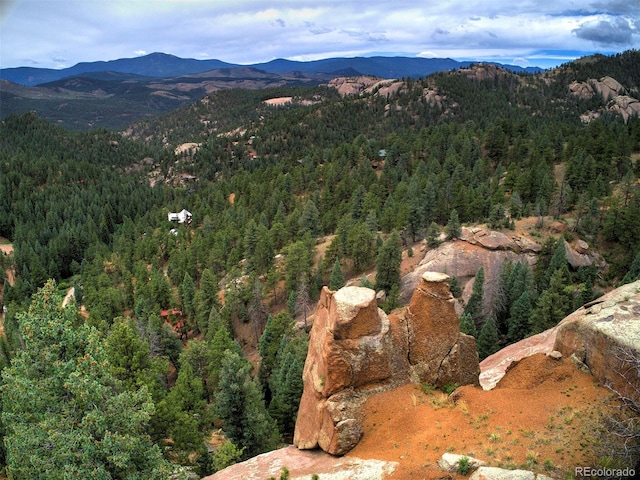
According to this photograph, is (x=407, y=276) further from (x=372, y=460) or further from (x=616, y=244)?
(x=372, y=460)

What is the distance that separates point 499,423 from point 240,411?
2141cm

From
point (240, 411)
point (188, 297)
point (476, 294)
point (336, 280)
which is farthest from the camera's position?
point (188, 297)

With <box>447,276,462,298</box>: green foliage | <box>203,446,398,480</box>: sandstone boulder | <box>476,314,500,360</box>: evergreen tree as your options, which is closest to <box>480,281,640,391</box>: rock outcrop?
<box>203,446,398,480</box>: sandstone boulder

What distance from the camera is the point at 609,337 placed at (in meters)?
19.9

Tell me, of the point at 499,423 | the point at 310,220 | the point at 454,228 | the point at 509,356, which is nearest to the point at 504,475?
the point at 499,423

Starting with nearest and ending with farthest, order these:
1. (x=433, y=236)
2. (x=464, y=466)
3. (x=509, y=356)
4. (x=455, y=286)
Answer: (x=464, y=466)
(x=509, y=356)
(x=455, y=286)
(x=433, y=236)

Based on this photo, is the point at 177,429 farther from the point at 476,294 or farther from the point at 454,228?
the point at 454,228

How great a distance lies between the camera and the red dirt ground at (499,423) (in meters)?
16.2

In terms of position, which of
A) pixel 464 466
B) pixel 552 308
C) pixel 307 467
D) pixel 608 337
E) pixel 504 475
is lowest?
pixel 552 308

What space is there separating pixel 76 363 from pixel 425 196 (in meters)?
70.6

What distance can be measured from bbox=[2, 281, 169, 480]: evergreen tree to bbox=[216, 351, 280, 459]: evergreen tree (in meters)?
13.1

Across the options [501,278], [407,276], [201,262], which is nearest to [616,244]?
[501,278]

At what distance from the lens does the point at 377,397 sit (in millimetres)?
21703

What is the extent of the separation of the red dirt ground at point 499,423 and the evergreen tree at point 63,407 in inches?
424
